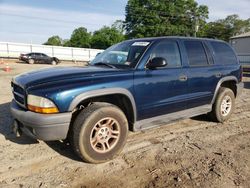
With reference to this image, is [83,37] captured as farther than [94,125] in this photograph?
Yes

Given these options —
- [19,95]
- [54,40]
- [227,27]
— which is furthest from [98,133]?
[54,40]

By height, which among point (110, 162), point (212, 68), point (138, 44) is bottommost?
point (110, 162)

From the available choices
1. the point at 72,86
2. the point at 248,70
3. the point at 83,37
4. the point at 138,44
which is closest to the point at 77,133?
the point at 72,86

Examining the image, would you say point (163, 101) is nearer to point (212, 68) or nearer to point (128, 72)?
point (128, 72)

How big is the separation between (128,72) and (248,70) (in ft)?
57.1

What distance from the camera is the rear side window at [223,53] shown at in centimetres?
564

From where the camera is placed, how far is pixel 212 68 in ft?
17.5

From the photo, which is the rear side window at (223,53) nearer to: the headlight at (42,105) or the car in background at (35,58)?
the headlight at (42,105)

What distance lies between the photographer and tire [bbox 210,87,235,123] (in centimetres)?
564

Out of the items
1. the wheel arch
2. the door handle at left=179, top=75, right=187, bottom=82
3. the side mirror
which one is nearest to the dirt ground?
the wheel arch

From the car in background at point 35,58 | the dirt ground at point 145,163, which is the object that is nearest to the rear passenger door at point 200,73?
the dirt ground at point 145,163

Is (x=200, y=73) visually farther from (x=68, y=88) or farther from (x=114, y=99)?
(x=68, y=88)

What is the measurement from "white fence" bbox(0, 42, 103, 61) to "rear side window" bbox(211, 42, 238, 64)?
34727mm

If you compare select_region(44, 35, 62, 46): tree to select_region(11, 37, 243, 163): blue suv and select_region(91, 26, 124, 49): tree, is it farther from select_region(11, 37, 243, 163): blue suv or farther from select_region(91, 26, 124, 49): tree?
select_region(11, 37, 243, 163): blue suv
